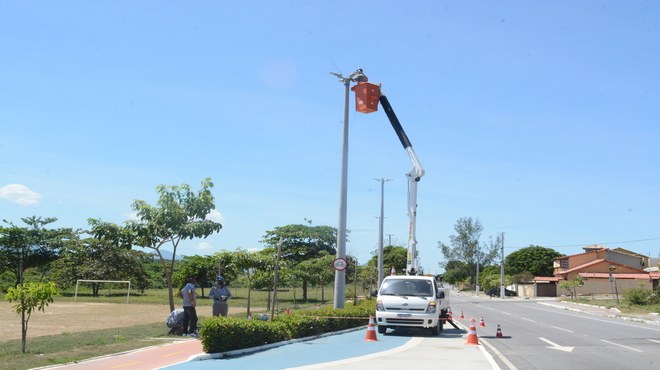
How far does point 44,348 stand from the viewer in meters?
12.8

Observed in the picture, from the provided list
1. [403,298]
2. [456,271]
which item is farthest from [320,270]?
[456,271]

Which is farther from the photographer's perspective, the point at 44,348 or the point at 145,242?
the point at 145,242

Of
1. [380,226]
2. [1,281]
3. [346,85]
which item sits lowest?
[1,281]

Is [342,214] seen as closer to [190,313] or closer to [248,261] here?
[248,261]

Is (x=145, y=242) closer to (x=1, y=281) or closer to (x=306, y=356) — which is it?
(x=306, y=356)

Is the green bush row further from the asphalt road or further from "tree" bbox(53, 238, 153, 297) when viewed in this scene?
"tree" bbox(53, 238, 153, 297)

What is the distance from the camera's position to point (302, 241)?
6181 centimetres

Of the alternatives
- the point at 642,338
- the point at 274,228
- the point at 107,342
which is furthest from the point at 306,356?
the point at 274,228

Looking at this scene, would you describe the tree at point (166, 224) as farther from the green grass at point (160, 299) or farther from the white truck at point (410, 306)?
the green grass at point (160, 299)

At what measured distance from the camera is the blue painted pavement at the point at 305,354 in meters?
10.4

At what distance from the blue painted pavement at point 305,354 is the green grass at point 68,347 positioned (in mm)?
2523

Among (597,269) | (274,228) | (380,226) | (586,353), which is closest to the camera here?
(586,353)

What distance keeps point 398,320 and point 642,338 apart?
8321mm

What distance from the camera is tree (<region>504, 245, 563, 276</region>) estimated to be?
9434 centimetres
